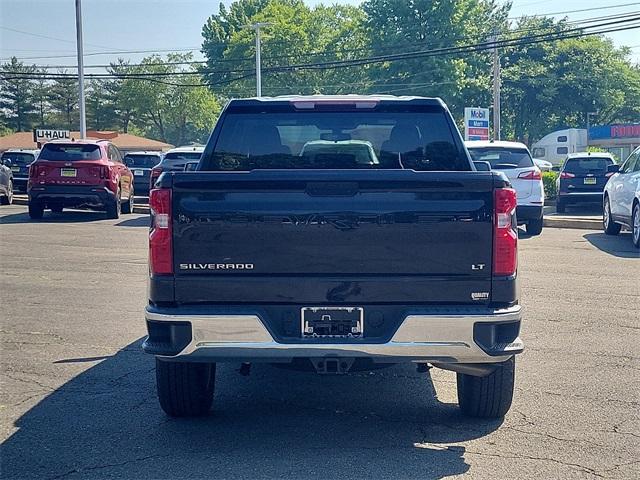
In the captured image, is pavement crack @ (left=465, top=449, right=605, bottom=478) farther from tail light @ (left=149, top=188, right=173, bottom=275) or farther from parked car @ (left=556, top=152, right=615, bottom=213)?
parked car @ (left=556, top=152, right=615, bottom=213)

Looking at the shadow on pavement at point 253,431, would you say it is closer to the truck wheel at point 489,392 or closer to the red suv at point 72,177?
the truck wheel at point 489,392

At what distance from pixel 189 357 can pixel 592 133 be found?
54155 millimetres

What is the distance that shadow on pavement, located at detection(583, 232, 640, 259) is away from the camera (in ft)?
42.7

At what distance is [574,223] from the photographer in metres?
17.4

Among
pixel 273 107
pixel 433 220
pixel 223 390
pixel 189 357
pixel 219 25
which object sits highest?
pixel 219 25

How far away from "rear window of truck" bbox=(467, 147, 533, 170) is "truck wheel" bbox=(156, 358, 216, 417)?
10.6 metres

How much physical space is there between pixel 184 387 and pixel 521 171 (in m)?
11.1

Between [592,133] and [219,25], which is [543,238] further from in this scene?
[219,25]

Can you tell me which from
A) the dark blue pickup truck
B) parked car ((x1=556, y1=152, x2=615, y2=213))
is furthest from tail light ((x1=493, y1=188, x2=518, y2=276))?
parked car ((x1=556, y1=152, x2=615, y2=213))

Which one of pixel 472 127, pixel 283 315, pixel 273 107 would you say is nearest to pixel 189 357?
pixel 283 315

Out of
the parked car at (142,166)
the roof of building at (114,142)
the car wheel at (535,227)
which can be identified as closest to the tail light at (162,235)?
the car wheel at (535,227)

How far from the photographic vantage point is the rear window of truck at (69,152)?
17.9 meters

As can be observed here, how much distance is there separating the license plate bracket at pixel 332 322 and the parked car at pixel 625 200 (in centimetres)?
1040

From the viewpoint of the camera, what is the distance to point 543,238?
599 inches
